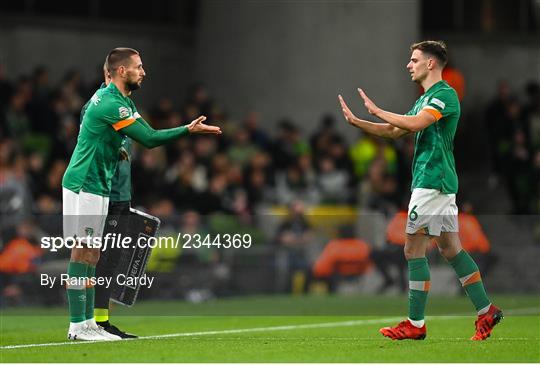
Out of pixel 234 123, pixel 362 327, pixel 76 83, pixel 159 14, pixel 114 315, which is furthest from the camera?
pixel 159 14

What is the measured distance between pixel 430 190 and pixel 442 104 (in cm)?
74

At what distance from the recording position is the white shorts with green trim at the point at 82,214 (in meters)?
12.1

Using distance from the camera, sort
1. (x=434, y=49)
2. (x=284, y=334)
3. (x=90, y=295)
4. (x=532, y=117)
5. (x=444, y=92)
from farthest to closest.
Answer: (x=532, y=117) < (x=284, y=334) < (x=90, y=295) < (x=434, y=49) < (x=444, y=92)

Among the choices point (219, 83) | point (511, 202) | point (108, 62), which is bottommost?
point (511, 202)

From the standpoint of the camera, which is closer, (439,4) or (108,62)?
(108,62)

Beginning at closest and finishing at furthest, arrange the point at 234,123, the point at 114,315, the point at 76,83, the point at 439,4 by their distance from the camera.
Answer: the point at 114,315, the point at 76,83, the point at 234,123, the point at 439,4

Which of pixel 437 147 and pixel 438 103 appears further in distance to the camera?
pixel 437 147

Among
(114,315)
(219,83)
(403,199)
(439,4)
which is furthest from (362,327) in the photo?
(439,4)

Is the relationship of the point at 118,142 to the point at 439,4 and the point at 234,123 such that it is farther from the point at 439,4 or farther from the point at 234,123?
the point at 439,4

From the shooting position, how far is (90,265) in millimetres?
12227

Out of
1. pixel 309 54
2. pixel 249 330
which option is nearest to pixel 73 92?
pixel 309 54

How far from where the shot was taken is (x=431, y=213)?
1202 cm

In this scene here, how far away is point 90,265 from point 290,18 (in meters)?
15.9

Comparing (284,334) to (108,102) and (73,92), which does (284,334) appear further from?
(73,92)
